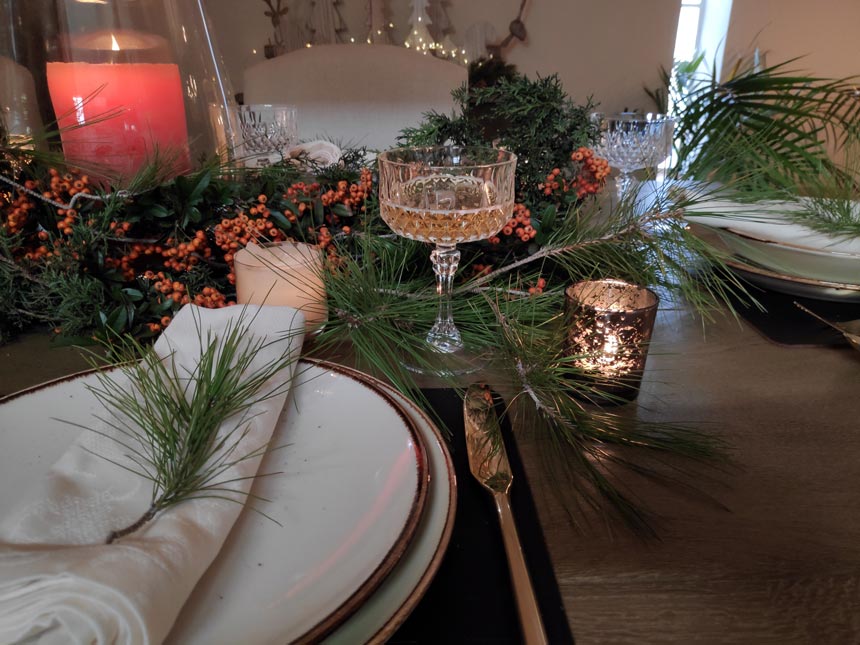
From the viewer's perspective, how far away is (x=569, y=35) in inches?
102

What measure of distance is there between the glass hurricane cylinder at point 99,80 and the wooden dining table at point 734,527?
209mm

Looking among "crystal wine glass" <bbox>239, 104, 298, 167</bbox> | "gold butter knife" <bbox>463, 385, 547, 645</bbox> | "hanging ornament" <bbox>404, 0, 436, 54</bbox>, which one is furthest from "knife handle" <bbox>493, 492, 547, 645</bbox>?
"hanging ornament" <bbox>404, 0, 436, 54</bbox>

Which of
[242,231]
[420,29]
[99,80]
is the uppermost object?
[420,29]

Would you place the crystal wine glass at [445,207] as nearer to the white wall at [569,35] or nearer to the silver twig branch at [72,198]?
the silver twig branch at [72,198]

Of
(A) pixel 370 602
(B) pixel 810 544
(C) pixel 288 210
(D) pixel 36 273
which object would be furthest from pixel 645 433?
(D) pixel 36 273

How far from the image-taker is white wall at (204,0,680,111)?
238 centimetres

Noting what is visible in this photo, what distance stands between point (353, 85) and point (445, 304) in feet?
4.42

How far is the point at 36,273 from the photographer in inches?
20.1

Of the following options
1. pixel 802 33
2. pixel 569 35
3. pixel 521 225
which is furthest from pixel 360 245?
pixel 802 33

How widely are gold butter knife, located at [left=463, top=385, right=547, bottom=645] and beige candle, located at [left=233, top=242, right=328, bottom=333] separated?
0.16 m

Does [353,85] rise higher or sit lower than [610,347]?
higher

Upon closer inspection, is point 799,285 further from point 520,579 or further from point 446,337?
point 520,579

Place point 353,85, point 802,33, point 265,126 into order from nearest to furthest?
point 265,126
point 353,85
point 802,33

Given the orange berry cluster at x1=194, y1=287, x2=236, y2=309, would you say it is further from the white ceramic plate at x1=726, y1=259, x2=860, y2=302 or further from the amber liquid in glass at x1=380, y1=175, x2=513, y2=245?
the white ceramic plate at x1=726, y1=259, x2=860, y2=302
